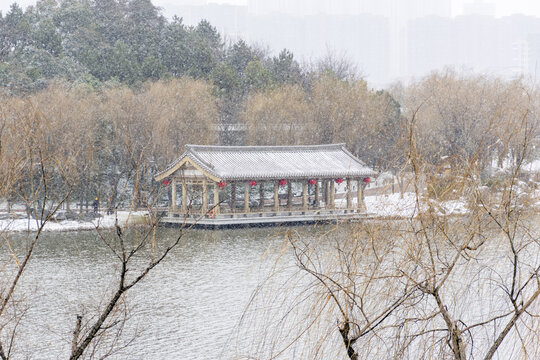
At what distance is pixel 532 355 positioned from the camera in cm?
Result: 475

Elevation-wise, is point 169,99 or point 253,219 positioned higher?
point 169,99

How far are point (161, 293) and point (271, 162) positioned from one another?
Result: 9.94 meters

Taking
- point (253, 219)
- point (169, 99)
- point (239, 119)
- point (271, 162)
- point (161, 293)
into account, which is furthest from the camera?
point (239, 119)

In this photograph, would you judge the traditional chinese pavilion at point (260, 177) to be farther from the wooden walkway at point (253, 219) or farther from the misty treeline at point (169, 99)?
the misty treeline at point (169, 99)

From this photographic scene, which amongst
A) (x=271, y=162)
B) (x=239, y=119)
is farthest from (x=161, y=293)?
(x=239, y=119)

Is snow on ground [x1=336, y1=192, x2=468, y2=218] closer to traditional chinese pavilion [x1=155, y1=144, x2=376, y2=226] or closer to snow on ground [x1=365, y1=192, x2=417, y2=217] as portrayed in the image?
snow on ground [x1=365, y1=192, x2=417, y2=217]

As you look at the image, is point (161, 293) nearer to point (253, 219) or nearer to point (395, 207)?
point (395, 207)

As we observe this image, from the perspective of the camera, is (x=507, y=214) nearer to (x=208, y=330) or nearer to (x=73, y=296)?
(x=208, y=330)

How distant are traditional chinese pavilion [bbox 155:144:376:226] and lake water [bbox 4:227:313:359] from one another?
1652mm

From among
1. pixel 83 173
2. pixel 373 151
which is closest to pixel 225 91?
pixel 373 151

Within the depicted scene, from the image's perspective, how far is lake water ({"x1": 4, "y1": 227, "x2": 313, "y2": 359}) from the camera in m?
8.95

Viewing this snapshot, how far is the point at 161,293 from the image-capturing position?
11.8 metres

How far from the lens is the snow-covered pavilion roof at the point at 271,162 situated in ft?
66.4

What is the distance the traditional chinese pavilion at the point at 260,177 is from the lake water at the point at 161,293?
5.42ft
